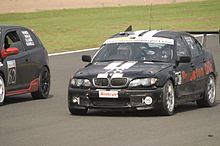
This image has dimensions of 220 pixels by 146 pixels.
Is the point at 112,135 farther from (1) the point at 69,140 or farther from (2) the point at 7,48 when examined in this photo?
(2) the point at 7,48

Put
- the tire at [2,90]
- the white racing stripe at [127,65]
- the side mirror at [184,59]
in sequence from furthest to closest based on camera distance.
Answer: the tire at [2,90] → the side mirror at [184,59] → the white racing stripe at [127,65]

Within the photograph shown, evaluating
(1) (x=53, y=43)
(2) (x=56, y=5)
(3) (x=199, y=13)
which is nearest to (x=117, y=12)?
(3) (x=199, y=13)

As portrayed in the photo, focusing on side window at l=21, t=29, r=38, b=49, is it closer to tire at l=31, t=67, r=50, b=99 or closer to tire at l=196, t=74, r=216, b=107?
tire at l=31, t=67, r=50, b=99

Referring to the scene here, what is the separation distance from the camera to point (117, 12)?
56406mm

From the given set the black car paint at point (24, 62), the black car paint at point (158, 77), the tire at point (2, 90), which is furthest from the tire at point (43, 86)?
the black car paint at point (158, 77)

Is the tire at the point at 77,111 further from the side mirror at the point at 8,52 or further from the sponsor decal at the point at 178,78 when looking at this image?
the side mirror at the point at 8,52

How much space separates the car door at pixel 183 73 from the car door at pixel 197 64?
147mm

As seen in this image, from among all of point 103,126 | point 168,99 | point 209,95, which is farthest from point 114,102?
point 209,95

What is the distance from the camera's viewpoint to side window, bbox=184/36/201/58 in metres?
14.5

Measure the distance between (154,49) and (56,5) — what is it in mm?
55097

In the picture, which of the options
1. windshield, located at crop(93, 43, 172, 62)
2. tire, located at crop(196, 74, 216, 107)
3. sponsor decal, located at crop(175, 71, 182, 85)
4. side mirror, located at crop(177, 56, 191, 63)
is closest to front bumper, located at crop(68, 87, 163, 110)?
sponsor decal, located at crop(175, 71, 182, 85)

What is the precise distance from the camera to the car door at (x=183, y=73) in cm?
1357

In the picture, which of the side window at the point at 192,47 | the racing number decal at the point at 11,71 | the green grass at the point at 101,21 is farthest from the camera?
the green grass at the point at 101,21

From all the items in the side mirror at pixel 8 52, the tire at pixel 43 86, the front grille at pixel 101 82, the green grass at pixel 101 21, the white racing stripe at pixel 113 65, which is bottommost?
the green grass at pixel 101 21
